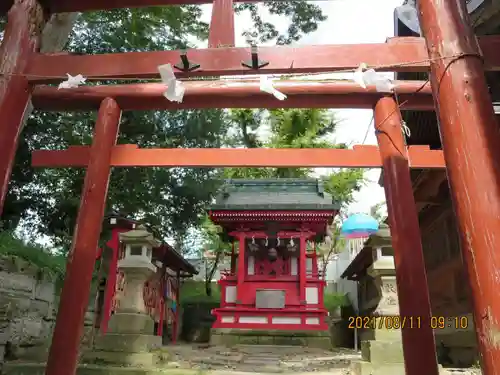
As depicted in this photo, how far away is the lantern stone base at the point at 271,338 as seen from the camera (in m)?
12.4

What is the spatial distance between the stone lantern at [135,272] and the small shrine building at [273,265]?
4475 millimetres

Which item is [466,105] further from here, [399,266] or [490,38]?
[399,266]

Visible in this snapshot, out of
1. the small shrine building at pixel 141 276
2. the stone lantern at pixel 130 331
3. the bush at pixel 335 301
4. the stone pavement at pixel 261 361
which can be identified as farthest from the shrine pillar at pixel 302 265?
the bush at pixel 335 301

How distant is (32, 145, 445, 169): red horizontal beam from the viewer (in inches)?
190

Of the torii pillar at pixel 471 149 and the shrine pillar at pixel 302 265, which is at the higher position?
the shrine pillar at pixel 302 265

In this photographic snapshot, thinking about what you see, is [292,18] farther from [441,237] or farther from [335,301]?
[335,301]

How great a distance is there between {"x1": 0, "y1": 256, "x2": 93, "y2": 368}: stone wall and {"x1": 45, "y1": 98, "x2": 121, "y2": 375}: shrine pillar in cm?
275

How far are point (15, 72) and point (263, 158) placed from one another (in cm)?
267

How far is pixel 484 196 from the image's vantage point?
7.09 feet

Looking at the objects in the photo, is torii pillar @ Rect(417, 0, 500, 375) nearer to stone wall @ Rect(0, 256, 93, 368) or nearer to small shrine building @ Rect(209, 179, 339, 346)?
stone wall @ Rect(0, 256, 93, 368)

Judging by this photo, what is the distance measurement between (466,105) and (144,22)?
41.7 feet

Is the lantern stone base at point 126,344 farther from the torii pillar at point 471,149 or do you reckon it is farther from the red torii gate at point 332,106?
the torii pillar at point 471,149

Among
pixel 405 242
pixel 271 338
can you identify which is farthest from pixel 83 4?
pixel 271 338

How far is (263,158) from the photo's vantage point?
487 centimetres
